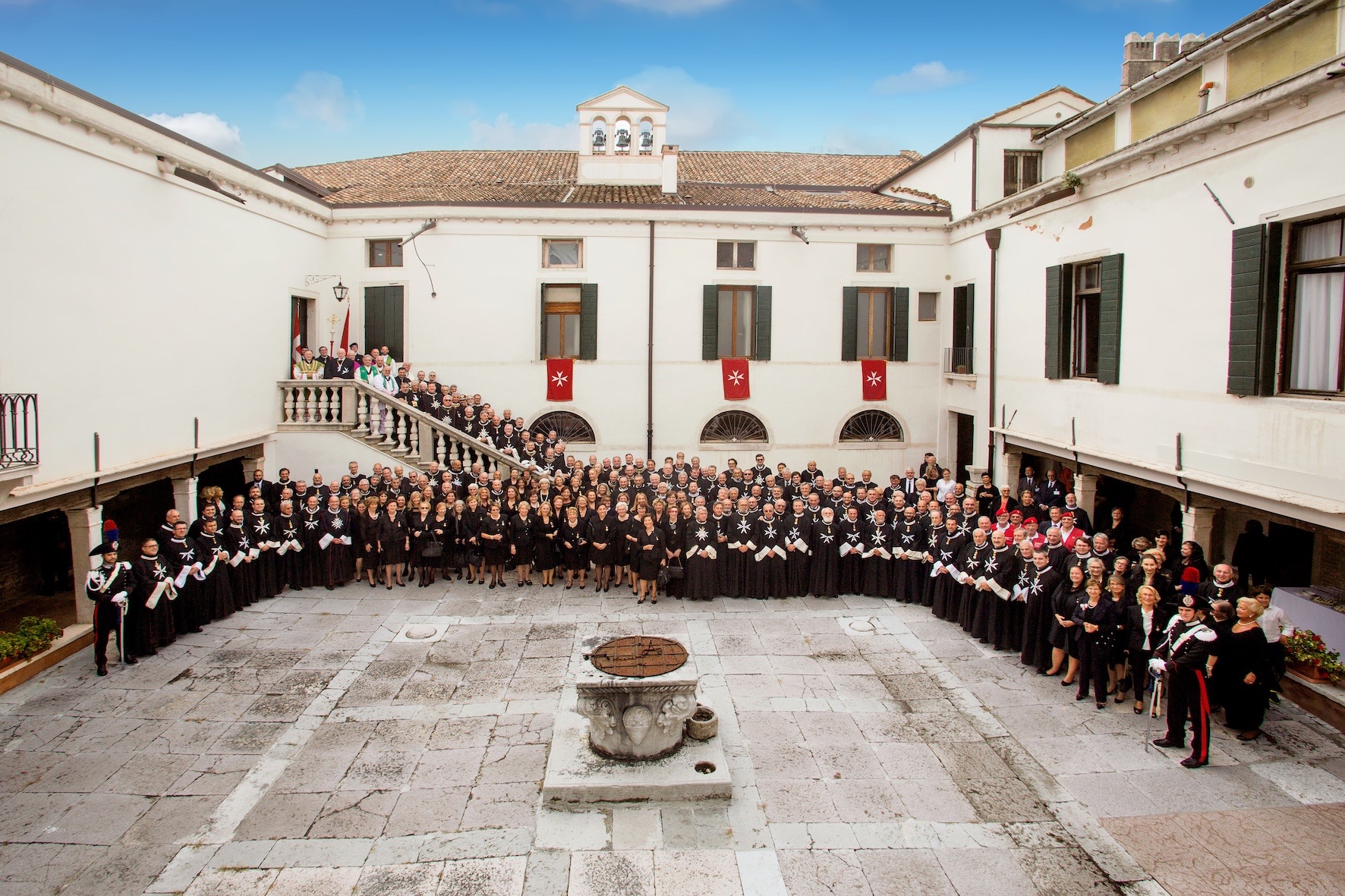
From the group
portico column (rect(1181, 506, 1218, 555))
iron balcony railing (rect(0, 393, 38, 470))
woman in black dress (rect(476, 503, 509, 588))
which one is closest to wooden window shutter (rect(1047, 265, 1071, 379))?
portico column (rect(1181, 506, 1218, 555))

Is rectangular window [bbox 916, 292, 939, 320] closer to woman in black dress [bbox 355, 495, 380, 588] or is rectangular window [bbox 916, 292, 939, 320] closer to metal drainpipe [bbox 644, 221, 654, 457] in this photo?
metal drainpipe [bbox 644, 221, 654, 457]

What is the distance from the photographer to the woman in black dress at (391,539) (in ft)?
46.9

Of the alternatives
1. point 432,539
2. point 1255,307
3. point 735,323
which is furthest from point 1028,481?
point 432,539

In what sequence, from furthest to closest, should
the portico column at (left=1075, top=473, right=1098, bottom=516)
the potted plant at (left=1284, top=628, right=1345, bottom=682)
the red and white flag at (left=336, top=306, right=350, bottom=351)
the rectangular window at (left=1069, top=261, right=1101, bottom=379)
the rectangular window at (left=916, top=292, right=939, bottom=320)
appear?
the rectangular window at (left=916, top=292, right=939, bottom=320)
the red and white flag at (left=336, top=306, right=350, bottom=351)
the portico column at (left=1075, top=473, right=1098, bottom=516)
the rectangular window at (left=1069, top=261, right=1101, bottom=379)
the potted plant at (left=1284, top=628, right=1345, bottom=682)

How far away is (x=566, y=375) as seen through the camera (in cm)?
2033

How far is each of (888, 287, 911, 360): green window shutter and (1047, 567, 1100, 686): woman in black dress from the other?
11.2m

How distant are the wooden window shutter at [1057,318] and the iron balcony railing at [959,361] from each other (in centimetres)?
339

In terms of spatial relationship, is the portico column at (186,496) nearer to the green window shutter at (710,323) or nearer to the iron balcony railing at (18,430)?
the iron balcony railing at (18,430)

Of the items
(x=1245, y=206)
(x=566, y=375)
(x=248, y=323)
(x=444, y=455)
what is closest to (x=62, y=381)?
(x=248, y=323)

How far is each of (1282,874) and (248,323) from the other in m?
17.4

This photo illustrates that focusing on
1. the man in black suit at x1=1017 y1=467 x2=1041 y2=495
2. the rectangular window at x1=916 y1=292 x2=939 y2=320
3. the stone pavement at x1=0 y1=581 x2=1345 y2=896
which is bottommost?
the stone pavement at x1=0 y1=581 x2=1345 y2=896

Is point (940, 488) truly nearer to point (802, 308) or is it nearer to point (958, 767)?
point (802, 308)

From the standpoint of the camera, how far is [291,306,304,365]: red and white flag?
59.7ft

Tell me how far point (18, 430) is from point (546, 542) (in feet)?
24.6
